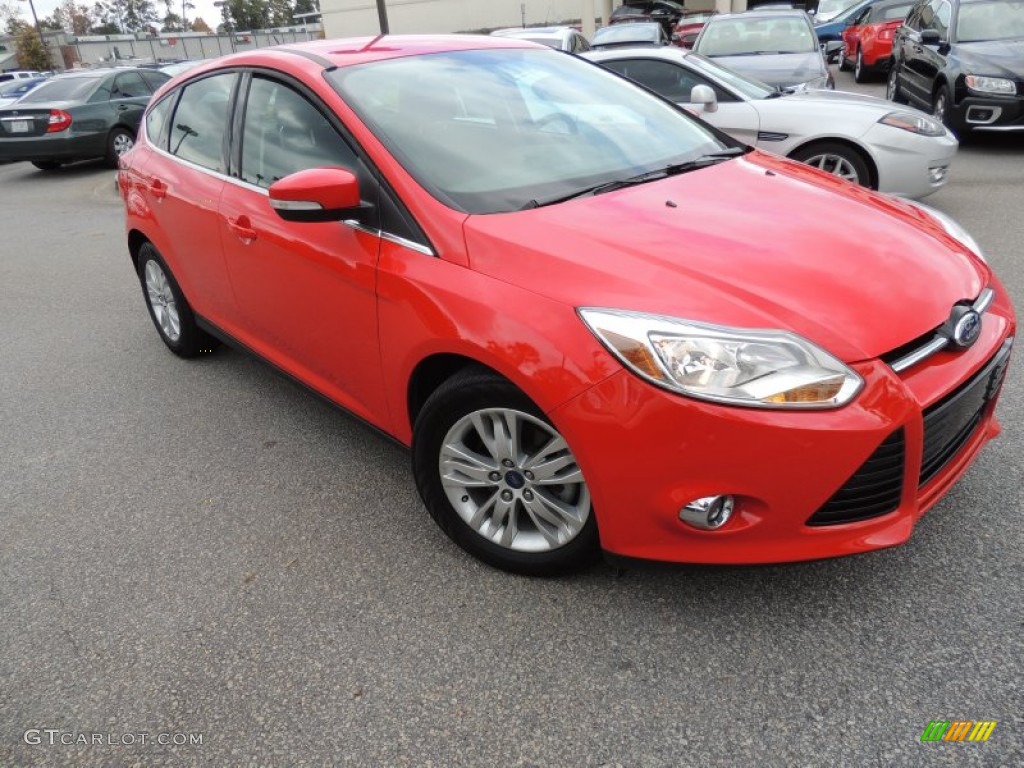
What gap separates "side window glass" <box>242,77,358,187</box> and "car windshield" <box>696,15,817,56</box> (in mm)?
7349

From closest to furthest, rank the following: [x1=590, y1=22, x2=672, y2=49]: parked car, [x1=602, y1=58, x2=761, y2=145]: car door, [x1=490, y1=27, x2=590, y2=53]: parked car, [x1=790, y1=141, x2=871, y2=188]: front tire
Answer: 1. [x1=790, y1=141, x2=871, y2=188]: front tire
2. [x1=602, y1=58, x2=761, y2=145]: car door
3. [x1=490, y1=27, x2=590, y2=53]: parked car
4. [x1=590, y1=22, x2=672, y2=49]: parked car

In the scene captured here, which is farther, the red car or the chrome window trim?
the red car

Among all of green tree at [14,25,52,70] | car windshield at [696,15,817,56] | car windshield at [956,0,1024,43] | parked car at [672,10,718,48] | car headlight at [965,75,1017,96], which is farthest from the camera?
green tree at [14,25,52,70]

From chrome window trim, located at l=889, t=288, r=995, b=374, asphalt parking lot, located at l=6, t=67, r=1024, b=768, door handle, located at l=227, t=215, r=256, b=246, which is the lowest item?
asphalt parking lot, located at l=6, t=67, r=1024, b=768

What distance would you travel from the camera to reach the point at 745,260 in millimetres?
2213

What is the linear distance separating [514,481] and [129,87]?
13174mm

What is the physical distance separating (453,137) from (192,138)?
5.75 feet

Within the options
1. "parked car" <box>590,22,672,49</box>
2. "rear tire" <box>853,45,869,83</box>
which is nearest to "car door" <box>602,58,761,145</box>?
"parked car" <box>590,22,672,49</box>

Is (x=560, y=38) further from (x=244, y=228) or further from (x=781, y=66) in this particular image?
(x=244, y=228)

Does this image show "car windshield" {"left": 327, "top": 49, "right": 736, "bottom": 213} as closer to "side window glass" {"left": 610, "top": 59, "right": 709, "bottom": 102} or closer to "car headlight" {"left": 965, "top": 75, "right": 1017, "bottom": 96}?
"side window glass" {"left": 610, "top": 59, "right": 709, "bottom": 102}

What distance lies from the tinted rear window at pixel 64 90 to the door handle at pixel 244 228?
1100 centimetres

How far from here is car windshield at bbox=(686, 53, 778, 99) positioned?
6359mm

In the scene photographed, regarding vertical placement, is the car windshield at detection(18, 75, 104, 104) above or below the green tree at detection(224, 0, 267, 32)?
below

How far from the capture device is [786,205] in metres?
2.63
